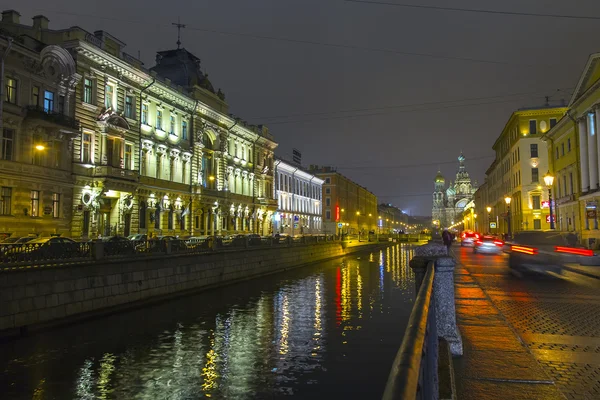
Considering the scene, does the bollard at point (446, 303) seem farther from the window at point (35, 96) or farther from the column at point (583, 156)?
the column at point (583, 156)

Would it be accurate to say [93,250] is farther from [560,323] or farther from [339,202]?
[339,202]

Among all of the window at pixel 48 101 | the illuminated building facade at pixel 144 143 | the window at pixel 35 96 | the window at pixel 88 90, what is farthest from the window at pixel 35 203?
the window at pixel 88 90

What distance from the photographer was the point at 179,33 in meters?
55.3

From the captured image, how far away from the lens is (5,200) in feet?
91.6

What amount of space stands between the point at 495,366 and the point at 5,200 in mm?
29007

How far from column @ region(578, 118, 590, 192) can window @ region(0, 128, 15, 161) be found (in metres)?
44.8

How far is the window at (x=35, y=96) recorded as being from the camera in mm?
29616

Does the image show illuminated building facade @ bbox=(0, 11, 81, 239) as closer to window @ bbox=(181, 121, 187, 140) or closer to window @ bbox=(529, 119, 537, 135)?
window @ bbox=(181, 121, 187, 140)

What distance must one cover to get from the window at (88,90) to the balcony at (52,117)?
2.74 metres

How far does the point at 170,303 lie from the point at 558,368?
18.9m

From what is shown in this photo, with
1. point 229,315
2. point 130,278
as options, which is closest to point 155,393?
point 229,315

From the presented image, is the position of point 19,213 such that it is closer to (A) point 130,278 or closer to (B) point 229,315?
(A) point 130,278

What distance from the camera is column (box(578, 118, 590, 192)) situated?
4316cm

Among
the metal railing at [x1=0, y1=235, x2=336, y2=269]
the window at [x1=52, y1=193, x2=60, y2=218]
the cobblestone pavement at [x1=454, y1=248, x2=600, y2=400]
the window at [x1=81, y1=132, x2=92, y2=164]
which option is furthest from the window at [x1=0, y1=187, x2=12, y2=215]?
the cobblestone pavement at [x1=454, y1=248, x2=600, y2=400]
